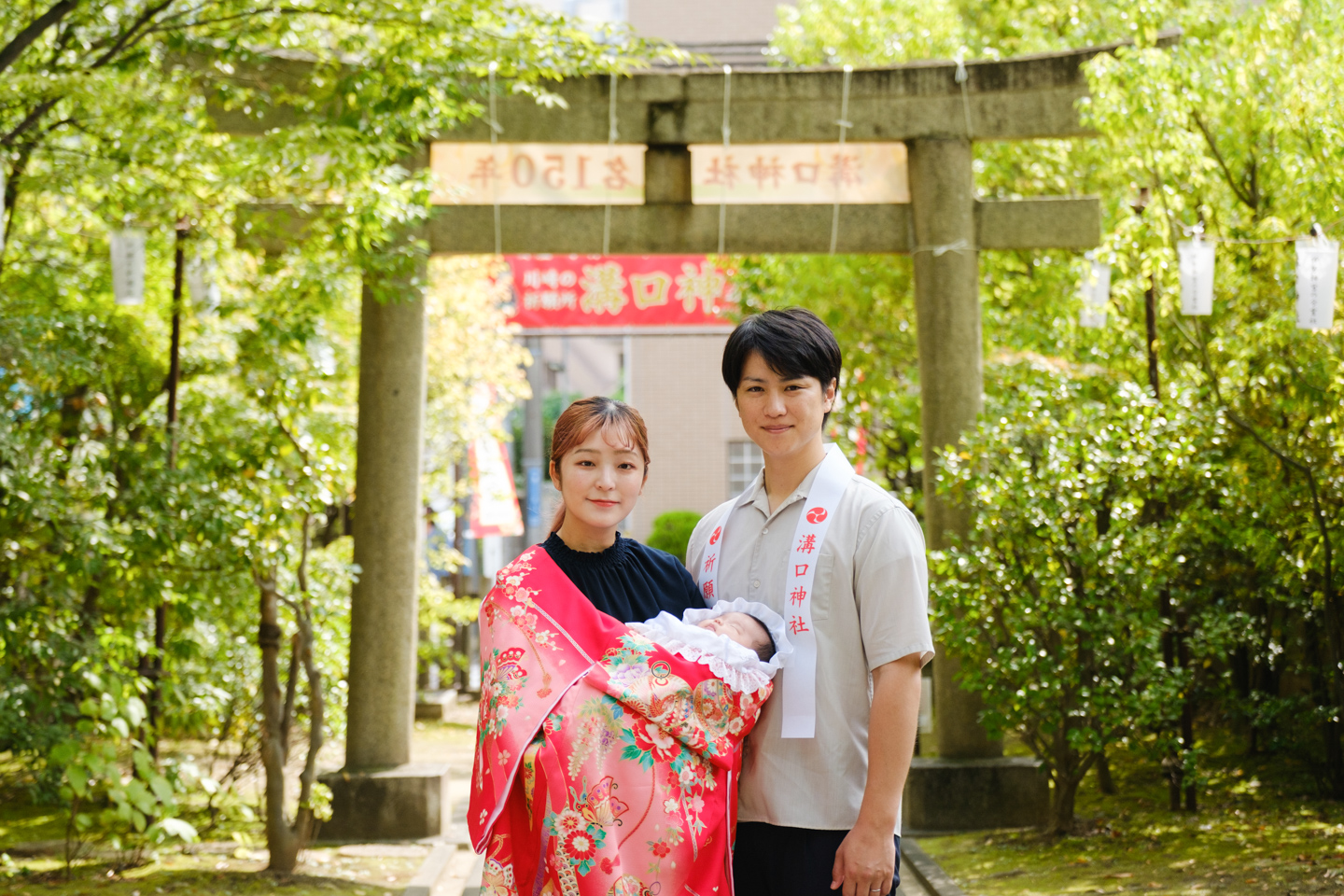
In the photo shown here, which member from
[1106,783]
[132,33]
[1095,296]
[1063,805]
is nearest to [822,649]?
[132,33]

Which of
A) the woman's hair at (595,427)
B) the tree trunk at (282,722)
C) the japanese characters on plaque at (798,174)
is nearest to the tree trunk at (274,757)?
the tree trunk at (282,722)

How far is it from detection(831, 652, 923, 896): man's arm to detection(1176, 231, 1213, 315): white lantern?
5.30m

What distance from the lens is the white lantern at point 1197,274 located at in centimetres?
696

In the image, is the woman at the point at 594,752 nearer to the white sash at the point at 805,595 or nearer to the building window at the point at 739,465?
the white sash at the point at 805,595

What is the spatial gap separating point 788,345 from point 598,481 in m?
0.52

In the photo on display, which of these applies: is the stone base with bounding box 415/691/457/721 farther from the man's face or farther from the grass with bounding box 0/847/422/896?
the man's face

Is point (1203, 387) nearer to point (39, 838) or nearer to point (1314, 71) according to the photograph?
point (1314, 71)

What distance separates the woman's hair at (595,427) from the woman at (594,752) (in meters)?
0.28

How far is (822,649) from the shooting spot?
8.56 ft

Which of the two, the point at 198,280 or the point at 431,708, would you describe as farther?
the point at 431,708

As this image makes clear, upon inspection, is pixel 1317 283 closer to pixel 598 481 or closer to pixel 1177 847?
pixel 1177 847

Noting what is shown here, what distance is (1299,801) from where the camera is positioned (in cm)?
737

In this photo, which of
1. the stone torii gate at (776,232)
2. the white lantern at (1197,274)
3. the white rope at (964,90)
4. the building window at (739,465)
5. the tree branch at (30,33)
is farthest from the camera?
the building window at (739,465)

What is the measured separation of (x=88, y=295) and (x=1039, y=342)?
750 cm
